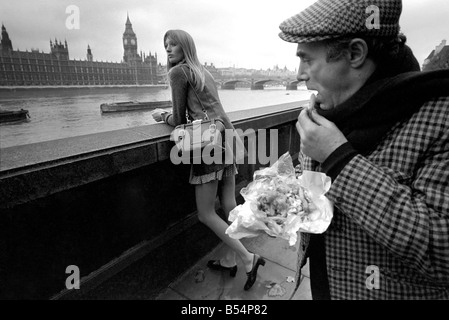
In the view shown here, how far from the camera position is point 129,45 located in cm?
7481

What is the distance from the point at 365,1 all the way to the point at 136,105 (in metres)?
37.4

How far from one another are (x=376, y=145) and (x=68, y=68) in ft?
256

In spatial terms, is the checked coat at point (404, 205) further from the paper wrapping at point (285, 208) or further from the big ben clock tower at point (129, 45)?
the big ben clock tower at point (129, 45)

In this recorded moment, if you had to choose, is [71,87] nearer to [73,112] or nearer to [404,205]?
[73,112]

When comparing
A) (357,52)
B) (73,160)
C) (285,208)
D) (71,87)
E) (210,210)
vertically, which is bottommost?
(210,210)

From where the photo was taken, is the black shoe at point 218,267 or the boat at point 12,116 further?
the boat at point 12,116

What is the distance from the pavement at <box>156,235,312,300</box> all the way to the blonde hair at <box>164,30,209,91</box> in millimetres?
1777

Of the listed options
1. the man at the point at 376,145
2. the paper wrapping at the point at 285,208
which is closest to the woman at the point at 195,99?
the paper wrapping at the point at 285,208

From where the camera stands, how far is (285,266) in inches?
108

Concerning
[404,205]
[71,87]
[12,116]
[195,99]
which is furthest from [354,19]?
[71,87]

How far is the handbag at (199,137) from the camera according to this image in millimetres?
1810

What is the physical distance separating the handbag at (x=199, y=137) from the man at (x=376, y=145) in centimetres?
91

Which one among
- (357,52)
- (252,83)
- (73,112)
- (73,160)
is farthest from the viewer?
(252,83)
